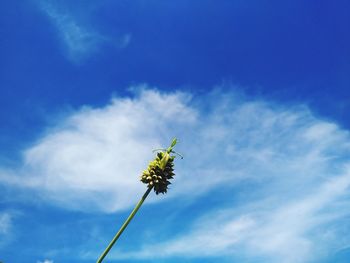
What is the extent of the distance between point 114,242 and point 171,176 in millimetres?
Answer: 3362

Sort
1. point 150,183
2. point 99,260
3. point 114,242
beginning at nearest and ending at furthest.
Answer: point 99,260
point 114,242
point 150,183

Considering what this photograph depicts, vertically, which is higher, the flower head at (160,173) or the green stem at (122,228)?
the flower head at (160,173)

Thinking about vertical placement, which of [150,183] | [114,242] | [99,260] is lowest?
[99,260]

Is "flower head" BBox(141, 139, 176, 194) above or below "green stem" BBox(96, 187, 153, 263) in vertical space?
above

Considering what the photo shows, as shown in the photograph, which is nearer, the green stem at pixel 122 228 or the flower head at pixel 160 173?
the green stem at pixel 122 228

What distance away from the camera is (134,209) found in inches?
314

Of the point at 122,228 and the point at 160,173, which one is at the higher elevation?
the point at 160,173

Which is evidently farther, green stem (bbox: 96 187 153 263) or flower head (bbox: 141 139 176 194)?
flower head (bbox: 141 139 176 194)

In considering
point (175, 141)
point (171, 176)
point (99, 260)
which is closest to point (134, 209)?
point (99, 260)

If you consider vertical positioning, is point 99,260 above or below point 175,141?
below

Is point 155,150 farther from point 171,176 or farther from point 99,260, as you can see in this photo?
point 99,260

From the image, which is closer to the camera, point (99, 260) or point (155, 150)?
point (99, 260)

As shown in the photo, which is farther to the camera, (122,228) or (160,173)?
(160,173)

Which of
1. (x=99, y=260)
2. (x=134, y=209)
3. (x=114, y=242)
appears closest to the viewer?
(x=99, y=260)
